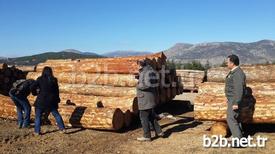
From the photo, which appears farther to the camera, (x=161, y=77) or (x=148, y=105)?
(x=161, y=77)

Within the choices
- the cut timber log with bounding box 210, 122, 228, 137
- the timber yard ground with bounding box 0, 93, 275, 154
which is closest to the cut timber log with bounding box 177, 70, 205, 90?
the timber yard ground with bounding box 0, 93, 275, 154

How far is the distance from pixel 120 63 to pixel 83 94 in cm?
177

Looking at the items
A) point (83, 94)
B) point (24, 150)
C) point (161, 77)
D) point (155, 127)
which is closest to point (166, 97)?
point (161, 77)

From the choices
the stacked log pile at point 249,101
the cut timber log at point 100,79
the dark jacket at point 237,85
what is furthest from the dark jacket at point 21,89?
the dark jacket at point 237,85

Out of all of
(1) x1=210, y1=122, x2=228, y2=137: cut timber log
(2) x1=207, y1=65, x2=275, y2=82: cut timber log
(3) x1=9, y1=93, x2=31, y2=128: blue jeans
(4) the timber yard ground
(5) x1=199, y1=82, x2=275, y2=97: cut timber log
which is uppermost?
(2) x1=207, y1=65, x2=275, y2=82: cut timber log

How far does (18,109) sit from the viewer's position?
12109mm

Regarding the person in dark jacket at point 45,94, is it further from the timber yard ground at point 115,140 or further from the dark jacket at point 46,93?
the timber yard ground at point 115,140

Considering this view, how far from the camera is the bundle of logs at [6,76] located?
53.3 feet

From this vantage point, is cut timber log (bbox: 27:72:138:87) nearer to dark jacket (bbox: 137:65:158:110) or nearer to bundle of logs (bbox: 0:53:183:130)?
bundle of logs (bbox: 0:53:183:130)

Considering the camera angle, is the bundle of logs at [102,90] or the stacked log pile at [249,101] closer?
the stacked log pile at [249,101]

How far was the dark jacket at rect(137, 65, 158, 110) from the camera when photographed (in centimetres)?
998

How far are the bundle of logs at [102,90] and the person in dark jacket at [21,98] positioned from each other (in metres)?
1.03

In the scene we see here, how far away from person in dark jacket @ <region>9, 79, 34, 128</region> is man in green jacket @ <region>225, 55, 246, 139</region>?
5.74 metres

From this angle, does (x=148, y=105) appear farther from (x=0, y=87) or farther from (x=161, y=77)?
(x=0, y=87)
